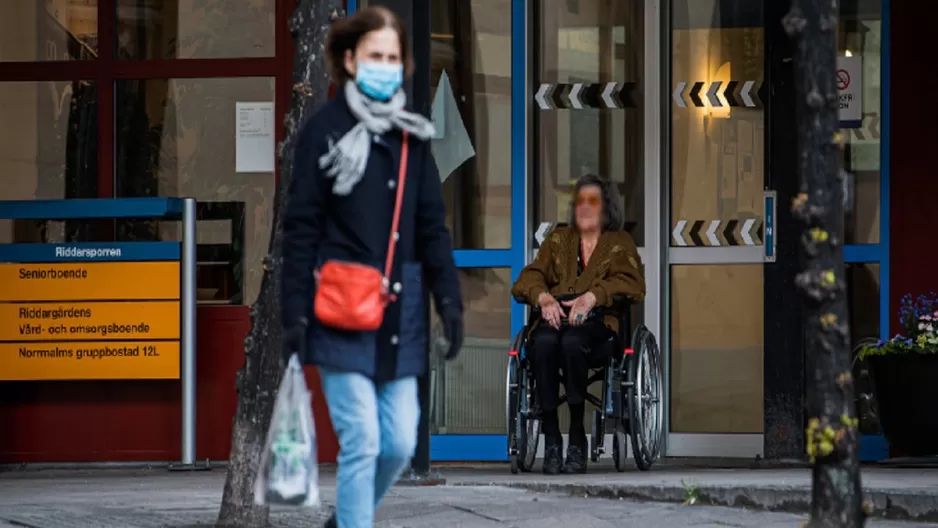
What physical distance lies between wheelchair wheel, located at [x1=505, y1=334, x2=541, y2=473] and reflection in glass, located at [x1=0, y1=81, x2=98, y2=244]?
303cm

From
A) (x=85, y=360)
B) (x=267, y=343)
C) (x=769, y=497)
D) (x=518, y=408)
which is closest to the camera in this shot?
(x=267, y=343)

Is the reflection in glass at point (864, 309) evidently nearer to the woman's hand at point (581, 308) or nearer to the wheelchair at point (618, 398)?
the wheelchair at point (618, 398)

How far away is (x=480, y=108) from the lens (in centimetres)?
1016

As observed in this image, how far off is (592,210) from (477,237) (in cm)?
109

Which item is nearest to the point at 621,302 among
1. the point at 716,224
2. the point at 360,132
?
the point at 716,224

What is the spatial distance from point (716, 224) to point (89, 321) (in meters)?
3.63

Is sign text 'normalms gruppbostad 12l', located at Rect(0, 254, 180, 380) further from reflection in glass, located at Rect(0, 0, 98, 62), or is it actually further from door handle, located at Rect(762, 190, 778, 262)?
door handle, located at Rect(762, 190, 778, 262)

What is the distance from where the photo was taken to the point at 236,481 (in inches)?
245

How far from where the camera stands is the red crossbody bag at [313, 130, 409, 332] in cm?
482

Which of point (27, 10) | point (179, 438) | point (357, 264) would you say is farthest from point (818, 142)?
point (27, 10)

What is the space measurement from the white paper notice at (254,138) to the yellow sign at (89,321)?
956 mm

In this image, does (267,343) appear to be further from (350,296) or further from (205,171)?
(205,171)

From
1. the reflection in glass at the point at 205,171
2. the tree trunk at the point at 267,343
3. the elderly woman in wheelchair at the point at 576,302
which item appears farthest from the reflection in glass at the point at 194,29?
the tree trunk at the point at 267,343

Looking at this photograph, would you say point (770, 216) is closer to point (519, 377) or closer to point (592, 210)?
point (592, 210)
